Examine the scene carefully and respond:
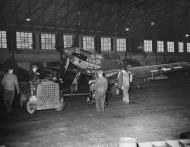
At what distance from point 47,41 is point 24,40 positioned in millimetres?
2781

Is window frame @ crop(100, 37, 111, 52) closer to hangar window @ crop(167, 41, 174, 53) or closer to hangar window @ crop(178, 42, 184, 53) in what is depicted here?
hangar window @ crop(167, 41, 174, 53)

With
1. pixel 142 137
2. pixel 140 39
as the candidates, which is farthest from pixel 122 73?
pixel 140 39

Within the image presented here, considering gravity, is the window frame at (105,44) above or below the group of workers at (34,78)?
above

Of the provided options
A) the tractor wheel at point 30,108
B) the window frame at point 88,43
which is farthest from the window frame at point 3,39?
the tractor wheel at point 30,108

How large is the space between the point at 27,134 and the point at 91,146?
2.39 metres

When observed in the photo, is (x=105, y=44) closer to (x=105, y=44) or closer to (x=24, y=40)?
(x=105, y=44)

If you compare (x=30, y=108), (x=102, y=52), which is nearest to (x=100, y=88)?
(x=30, y=108)

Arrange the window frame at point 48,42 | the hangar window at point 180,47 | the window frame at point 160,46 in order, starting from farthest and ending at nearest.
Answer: the hangar window at point 180,47 → the window frame at point 160,46 → the window frame at point 48,42

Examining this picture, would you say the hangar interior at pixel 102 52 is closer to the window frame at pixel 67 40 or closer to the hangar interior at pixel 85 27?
the hangar interior at pixel 85 27

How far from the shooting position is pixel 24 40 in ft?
83.8

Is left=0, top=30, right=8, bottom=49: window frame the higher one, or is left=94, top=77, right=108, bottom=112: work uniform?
left=0, top=30, right=8, bottom=49: window frame

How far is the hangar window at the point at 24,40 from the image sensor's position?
82.6ft

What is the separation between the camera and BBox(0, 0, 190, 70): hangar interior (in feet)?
76.2

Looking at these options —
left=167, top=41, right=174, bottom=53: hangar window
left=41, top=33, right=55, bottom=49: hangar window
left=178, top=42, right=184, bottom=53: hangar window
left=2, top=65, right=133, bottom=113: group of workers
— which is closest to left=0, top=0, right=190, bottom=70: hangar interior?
left=41, top=33, right=55, bottom=49: hangar window
